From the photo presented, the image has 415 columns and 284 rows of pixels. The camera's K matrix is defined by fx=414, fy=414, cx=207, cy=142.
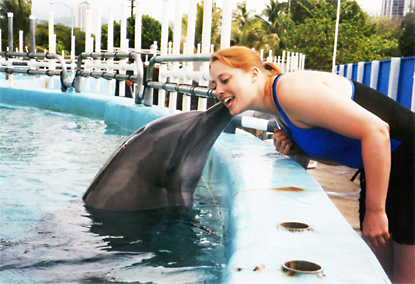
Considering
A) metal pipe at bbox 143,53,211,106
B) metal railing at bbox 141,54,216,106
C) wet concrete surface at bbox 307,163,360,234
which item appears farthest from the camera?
metal pipe at bbox 143,53,211,106

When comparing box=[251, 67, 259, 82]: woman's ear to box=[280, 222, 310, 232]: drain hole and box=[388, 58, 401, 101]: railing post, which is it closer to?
box=[280, 222, 310, 232]: drain hole

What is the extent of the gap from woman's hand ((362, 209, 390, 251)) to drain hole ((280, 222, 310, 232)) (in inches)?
17.3

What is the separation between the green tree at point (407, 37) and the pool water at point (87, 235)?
26.4 m

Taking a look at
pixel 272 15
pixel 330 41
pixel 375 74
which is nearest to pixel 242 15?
pixel 272 15

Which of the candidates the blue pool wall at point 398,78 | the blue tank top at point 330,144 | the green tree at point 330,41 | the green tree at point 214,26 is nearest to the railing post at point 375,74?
the blue pool wall at point 398,78

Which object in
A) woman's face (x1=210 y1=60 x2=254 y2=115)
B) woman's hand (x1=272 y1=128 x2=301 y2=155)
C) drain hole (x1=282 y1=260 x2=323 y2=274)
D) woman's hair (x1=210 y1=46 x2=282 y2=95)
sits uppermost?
woman's hair (x1=210 y1=46 x2=282 y2=95)

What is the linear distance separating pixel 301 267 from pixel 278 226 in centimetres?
25

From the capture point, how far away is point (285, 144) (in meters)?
2.18

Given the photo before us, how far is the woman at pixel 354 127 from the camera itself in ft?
4.98

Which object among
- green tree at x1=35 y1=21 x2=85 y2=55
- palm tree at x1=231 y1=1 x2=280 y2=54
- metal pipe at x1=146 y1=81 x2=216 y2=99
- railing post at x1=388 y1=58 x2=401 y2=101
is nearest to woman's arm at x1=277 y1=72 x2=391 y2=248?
metal pipe at x1=146 y1=81 x2=216 y2=99

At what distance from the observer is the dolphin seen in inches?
84.5

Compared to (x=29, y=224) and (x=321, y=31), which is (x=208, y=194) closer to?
(x=29, y=224)

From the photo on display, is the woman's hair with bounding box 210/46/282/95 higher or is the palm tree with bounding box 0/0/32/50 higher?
the palm tree with bounding box 0/0/32/50

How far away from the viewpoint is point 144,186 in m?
2.20
